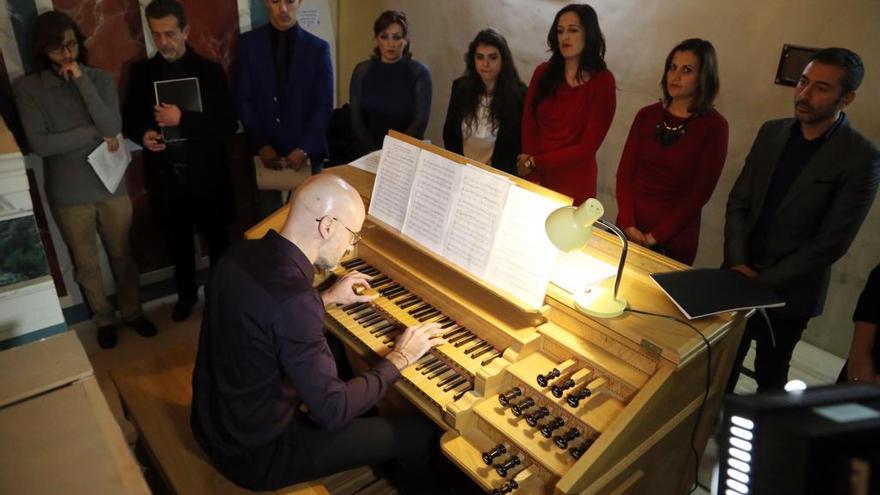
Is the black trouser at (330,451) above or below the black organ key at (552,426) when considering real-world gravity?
below

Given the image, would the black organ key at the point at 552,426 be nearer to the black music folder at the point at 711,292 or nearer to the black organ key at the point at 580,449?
the black organ key at the point at 580,449

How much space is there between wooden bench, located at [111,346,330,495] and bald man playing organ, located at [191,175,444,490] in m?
0.07

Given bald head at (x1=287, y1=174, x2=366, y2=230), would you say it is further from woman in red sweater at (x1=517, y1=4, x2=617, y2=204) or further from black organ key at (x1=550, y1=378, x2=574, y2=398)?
woman in red sweater at (x1=517, y1=4, x2=617, y2=204)

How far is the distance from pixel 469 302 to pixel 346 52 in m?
3.83

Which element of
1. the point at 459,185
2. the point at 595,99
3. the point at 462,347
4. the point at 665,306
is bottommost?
the point at 462,347

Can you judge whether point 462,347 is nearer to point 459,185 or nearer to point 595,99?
point 459,185

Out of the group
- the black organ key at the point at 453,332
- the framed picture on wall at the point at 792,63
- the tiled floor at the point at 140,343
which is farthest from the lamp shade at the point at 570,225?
the framed picture on wall at the point at 792,63

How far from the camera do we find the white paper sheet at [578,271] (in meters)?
2.23

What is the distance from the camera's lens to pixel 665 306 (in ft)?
6.88

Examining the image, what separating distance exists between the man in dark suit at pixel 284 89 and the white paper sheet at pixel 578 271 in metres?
2.32

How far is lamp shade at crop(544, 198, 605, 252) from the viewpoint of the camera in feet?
5.93

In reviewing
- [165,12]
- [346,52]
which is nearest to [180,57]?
[165,12]

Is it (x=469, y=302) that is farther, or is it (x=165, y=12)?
(x=165, y=12)

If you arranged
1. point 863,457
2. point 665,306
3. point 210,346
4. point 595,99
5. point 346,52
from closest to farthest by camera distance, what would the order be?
point 863,457, point 210,346, point 665,306, point 595,99, point 346,52
